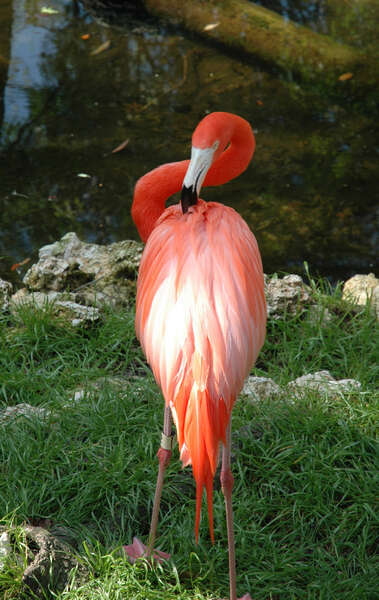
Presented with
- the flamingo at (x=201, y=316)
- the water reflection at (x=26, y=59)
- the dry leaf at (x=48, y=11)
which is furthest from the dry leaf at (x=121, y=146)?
the flamingo at (x=201, y=316)

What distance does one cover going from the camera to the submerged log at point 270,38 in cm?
662

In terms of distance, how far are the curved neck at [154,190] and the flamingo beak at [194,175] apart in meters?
0.35

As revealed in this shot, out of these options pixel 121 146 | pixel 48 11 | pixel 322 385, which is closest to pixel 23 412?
pixel 322 385

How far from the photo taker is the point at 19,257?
15.1 feet

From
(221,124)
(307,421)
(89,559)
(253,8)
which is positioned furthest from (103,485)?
(253,8)

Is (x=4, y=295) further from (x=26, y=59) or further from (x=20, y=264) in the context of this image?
(x=26, y=59)

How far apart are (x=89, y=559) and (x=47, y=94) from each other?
4.83 meters

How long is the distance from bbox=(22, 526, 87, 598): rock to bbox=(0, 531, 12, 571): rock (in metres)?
0.07

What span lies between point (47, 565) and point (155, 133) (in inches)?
164

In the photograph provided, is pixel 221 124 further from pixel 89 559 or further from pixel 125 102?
pixel 125 102

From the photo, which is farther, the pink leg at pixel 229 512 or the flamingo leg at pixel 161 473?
the flamingo leg at pixel 161 473

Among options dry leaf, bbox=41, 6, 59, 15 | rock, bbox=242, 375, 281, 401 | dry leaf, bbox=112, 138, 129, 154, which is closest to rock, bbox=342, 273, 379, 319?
rock, bbox=242, 375, 281, 401

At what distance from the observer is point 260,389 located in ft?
10.4

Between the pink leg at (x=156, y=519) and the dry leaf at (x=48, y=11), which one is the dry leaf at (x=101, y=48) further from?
the pink leg at (x=156, y=519)
